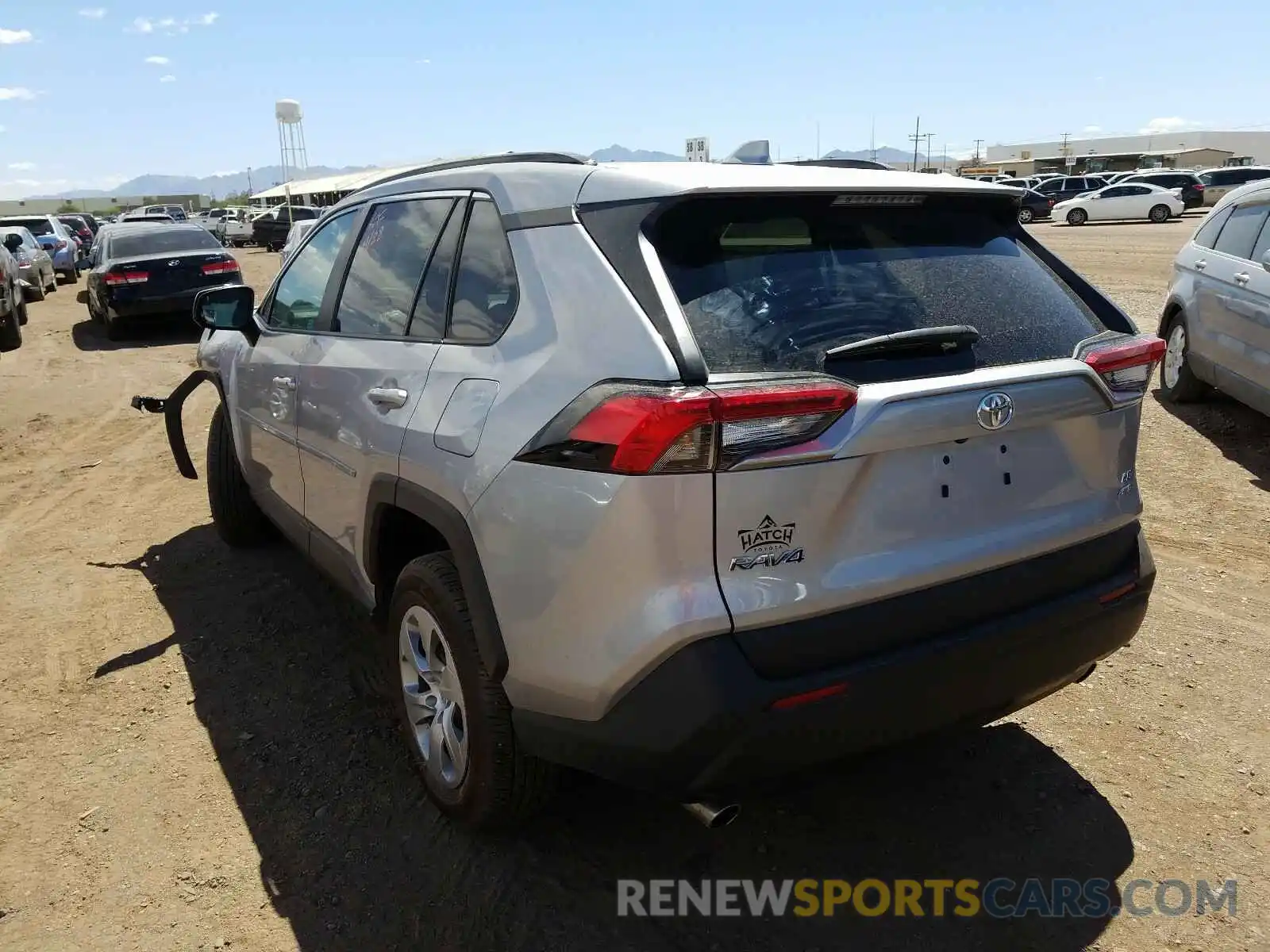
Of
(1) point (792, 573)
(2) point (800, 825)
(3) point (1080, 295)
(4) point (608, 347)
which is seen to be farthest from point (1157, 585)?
(4) point (608, 347)

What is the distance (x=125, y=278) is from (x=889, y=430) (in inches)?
556

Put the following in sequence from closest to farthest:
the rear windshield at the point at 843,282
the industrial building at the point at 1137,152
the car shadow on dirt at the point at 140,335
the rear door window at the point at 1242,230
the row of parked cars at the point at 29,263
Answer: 1. the rear windshield at the point at 843,282
2. the rear door window at the point at 1242,230
3. the row of parked cars at the point at 29,263
4. the car shadow on dirt at the point at 140,335
5. the industrial building at the point at 1137,152

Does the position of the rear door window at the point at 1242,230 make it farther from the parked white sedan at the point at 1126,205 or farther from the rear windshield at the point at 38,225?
the parked white sedan at the point at 1126,205

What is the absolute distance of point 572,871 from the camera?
278 centimetres

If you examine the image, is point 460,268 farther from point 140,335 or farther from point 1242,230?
point 140,335

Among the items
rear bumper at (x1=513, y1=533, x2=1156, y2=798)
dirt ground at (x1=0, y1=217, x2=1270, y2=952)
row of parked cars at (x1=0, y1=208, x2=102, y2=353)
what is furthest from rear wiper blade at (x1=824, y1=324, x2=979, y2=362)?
row of parked cars at (x1=0, y1=208, x2=102, y2=353)

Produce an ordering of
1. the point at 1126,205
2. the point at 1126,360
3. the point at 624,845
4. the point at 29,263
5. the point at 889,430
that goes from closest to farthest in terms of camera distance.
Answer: the point at 889,430 < the point at 1126,360 < the point at 624,845 < the point at 29,263 < the point at 1126,205

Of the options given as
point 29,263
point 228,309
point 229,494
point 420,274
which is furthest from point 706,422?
point 29,263

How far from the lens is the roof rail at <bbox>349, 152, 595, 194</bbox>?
274cm

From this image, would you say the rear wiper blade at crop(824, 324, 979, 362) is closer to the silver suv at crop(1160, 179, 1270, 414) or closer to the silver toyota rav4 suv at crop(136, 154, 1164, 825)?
the silver toyota rav4 suv at crop(136, 154, 1164, 825)

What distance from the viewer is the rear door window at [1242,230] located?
6859mm

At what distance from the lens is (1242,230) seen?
7.09 metres

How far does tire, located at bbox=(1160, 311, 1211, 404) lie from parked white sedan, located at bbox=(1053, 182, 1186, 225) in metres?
31.7

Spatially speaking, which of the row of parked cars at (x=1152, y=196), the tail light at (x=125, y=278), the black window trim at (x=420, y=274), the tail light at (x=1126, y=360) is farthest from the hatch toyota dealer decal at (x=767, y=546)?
the row of parked cars at (x=1152, y=196)
